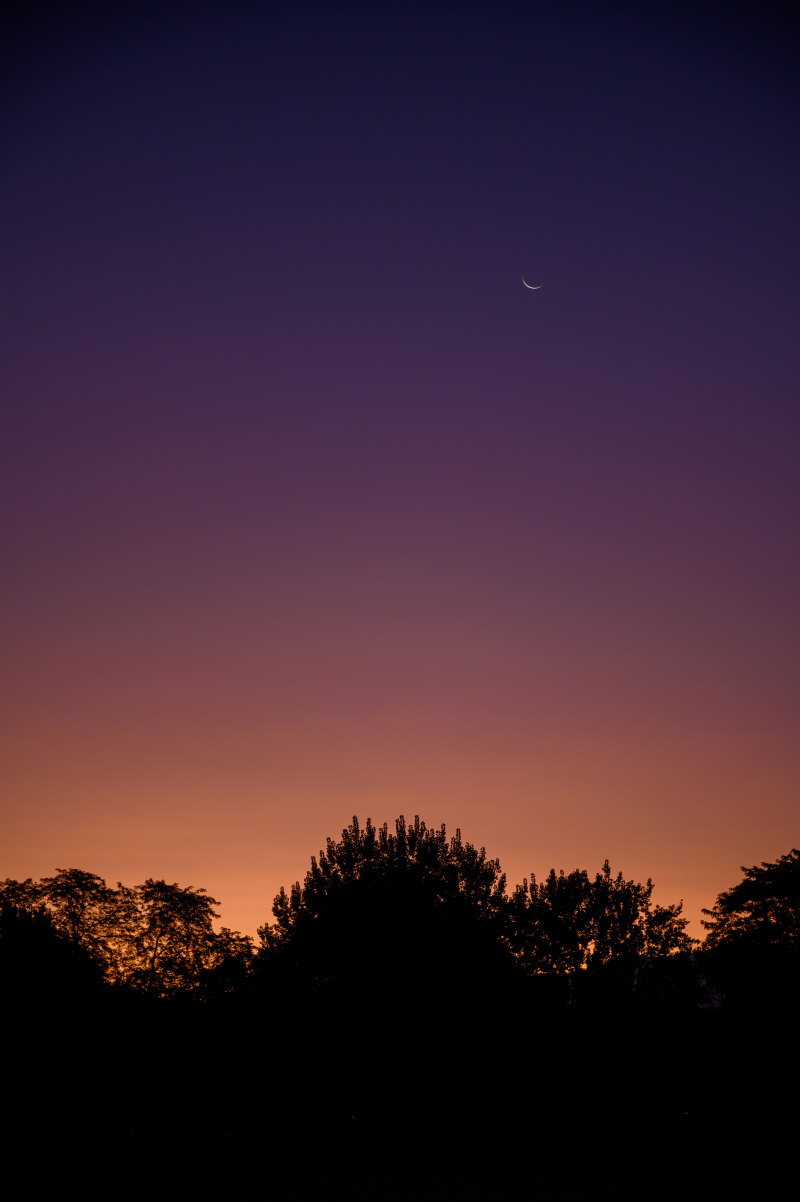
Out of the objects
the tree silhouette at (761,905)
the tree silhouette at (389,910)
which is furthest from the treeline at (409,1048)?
the tree silhouette at (761,905)

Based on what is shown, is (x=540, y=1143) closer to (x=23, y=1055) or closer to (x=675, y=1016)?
(x=675, y=1016)

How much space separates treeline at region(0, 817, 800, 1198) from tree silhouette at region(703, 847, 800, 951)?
2135 cm

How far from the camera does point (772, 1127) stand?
46.3 metres

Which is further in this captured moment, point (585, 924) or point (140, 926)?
point (140, 926)

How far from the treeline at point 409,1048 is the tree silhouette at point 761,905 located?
21.4m

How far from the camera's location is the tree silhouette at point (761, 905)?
76750 mm

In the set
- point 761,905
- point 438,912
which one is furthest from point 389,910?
point 761,905

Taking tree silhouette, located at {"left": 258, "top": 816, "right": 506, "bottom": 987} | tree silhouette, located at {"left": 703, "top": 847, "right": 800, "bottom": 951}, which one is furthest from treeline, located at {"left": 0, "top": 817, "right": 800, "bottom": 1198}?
tree silhouette, located at {"left": 703, "top": 847, "right": 800, "bottom": 951}

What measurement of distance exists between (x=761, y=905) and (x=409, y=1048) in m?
45.3

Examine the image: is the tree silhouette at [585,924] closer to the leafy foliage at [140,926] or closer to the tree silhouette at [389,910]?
the tree silhouette at [389,910]

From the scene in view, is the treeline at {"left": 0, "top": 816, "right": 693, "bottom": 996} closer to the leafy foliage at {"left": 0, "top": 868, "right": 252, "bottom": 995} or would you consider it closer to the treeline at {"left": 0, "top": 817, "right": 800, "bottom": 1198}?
the treeline at {"left": 0, "top": 817, "right": 800, "bottom": 1198}

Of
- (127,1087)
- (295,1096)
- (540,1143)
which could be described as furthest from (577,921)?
(127,1087)

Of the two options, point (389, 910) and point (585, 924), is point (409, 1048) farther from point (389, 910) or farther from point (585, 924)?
point (585, 924)

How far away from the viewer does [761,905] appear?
79.8 meters
